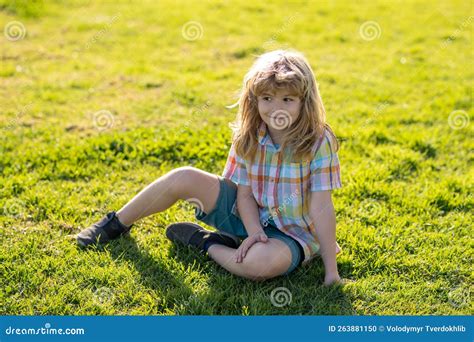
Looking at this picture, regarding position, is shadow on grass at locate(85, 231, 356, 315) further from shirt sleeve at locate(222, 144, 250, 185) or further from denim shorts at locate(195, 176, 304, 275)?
shirt sleeve at locate(222, 144, 250, 185)

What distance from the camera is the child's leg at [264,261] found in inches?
118

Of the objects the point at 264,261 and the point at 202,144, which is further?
the point at 202,144

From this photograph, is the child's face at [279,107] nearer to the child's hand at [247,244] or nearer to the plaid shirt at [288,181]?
the plaid shirt at [288,181]

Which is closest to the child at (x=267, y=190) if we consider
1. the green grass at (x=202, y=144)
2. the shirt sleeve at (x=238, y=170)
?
the shirt sleeve at (x=238, y=170)

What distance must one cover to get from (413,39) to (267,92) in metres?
4.81

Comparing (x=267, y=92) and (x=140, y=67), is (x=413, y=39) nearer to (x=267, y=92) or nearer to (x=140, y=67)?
(x=140, y=67)

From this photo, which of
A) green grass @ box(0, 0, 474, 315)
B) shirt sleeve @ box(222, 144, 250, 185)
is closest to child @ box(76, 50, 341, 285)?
shirt sleeve @ box(222, 144, 250, 185)

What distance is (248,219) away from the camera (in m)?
3.18

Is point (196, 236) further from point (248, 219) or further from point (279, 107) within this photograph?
point (279, 107)

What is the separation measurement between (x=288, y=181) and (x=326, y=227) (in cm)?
31

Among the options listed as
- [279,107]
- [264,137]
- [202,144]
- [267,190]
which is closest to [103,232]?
[267,190]

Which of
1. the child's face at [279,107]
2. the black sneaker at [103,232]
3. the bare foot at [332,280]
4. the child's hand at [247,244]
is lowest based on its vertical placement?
the bare foot at [332,280]

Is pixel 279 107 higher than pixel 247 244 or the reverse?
higher

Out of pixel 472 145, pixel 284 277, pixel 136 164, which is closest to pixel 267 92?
pixel 284 277
